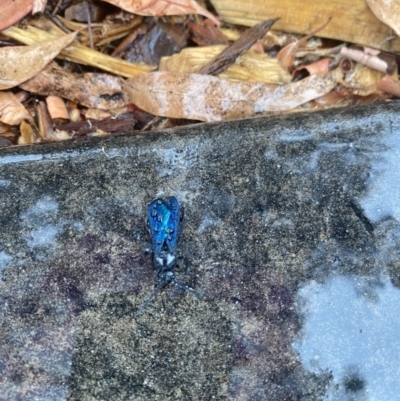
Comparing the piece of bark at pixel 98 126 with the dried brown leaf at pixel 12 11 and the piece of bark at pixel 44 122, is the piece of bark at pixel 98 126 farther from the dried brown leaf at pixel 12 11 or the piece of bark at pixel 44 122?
the dried brown leaf at pixel 12 11

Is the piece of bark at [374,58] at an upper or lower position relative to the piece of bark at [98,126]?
upper

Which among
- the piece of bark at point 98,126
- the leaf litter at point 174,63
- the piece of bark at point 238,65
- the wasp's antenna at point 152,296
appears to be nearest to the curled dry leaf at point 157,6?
the leaf litter at point 174,63

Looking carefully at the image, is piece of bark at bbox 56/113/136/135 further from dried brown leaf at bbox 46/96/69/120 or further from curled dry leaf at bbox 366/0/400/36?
curled dry leaf at bbox 366/0/400/36

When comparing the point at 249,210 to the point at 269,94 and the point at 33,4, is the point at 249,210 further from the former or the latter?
the point at 33,4

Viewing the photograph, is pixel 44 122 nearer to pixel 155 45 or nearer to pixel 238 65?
pixel 155 45

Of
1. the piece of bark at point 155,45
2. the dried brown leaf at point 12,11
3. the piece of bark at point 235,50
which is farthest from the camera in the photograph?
the piece of bark at point 155,45

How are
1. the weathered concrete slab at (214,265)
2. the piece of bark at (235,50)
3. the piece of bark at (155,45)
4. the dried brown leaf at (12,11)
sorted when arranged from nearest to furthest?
the weathered concrete slab at (214,265)
the dried brown leaf at (12,11)
the piece of bark at (235,50)
the piece of bark at (155,45)

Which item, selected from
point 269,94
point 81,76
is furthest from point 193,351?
point 81,76
